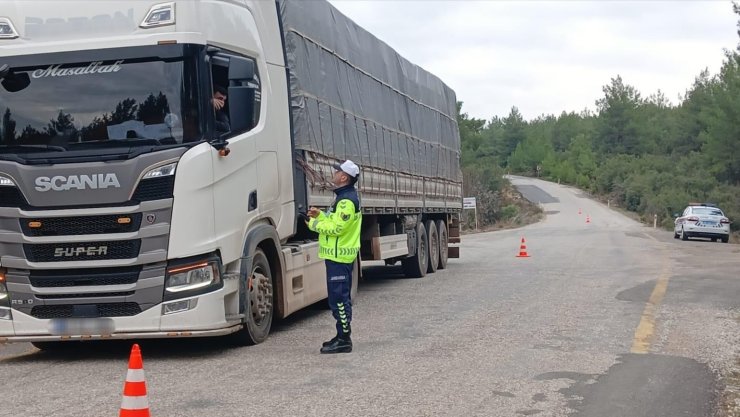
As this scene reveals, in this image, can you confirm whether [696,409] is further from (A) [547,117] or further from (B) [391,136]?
(A) [547,117]

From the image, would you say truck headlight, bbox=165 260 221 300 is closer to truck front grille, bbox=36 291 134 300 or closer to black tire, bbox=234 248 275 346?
truck front grille, bbox=36 291 134 300

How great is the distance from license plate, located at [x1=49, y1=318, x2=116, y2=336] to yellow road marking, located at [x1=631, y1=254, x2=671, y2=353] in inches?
194

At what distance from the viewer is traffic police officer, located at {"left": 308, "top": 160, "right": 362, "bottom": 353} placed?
815 centimetres

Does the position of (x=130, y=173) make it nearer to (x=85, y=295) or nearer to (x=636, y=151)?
(x=85, y=295)

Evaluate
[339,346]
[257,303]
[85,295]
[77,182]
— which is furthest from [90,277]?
[339,346]

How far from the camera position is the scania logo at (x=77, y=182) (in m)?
7.54

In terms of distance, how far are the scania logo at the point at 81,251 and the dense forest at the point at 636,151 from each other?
45.7m

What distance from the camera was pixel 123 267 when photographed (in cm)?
772

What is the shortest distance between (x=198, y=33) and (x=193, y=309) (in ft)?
8.18

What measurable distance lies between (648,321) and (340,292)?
4351mm

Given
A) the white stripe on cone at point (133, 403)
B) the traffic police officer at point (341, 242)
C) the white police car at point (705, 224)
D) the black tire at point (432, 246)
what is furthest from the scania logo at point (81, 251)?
the white police car at point (705, 224)

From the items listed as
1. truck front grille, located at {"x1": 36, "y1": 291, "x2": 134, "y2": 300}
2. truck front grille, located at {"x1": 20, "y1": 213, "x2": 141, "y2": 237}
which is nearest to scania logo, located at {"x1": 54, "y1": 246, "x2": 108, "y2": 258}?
truck front grille, located at {"x1": 20, "y1": 213, "x2": 141, "y2": 237}

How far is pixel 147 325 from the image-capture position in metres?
7.75

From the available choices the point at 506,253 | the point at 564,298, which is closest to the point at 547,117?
the point at 506,253
